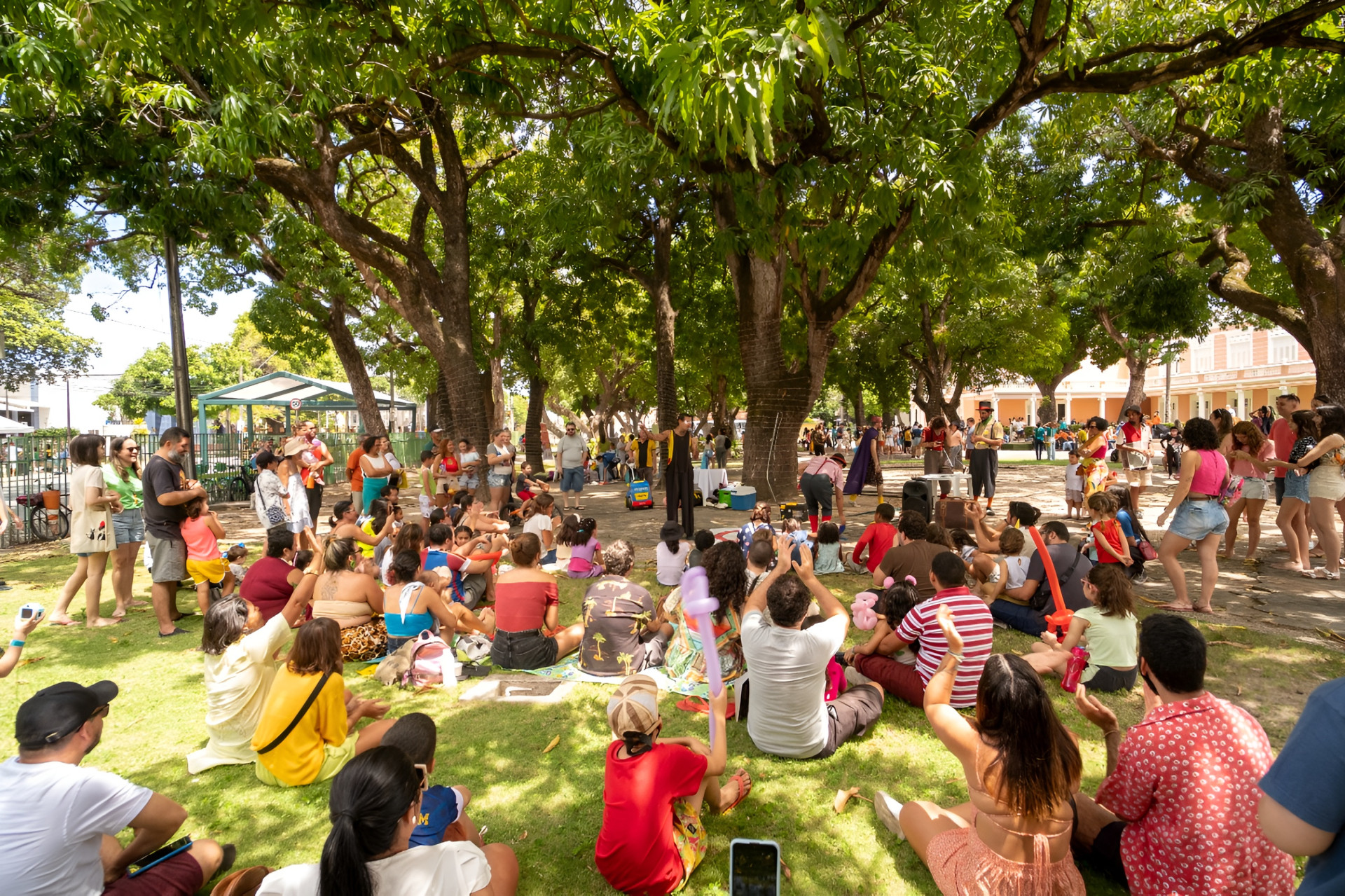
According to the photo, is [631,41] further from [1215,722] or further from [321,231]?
[321,231]

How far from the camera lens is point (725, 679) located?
16.1ft

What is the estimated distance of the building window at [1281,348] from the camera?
41.9 meters

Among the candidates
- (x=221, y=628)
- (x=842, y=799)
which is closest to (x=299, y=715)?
(x=221, y=628)

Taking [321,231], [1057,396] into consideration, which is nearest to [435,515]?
[321,231]

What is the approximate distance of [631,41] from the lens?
680 cm

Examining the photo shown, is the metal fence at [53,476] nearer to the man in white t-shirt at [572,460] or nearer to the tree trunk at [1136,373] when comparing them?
the man in white t-shirt at [572,460]

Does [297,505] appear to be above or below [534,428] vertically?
below

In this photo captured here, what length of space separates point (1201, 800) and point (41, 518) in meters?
15.8

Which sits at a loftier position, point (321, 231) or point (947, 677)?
point (321, 231)

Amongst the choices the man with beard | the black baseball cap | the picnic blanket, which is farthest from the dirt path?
the black baseball cap

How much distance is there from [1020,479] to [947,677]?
57.4 ft

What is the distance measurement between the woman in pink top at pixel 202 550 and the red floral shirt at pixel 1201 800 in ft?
23.9

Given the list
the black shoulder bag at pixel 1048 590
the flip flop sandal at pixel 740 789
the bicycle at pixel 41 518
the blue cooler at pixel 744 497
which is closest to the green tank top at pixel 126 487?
the flip flop sandal at pixel 740 789

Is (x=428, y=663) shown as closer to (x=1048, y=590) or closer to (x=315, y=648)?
(x=315, y=648)
